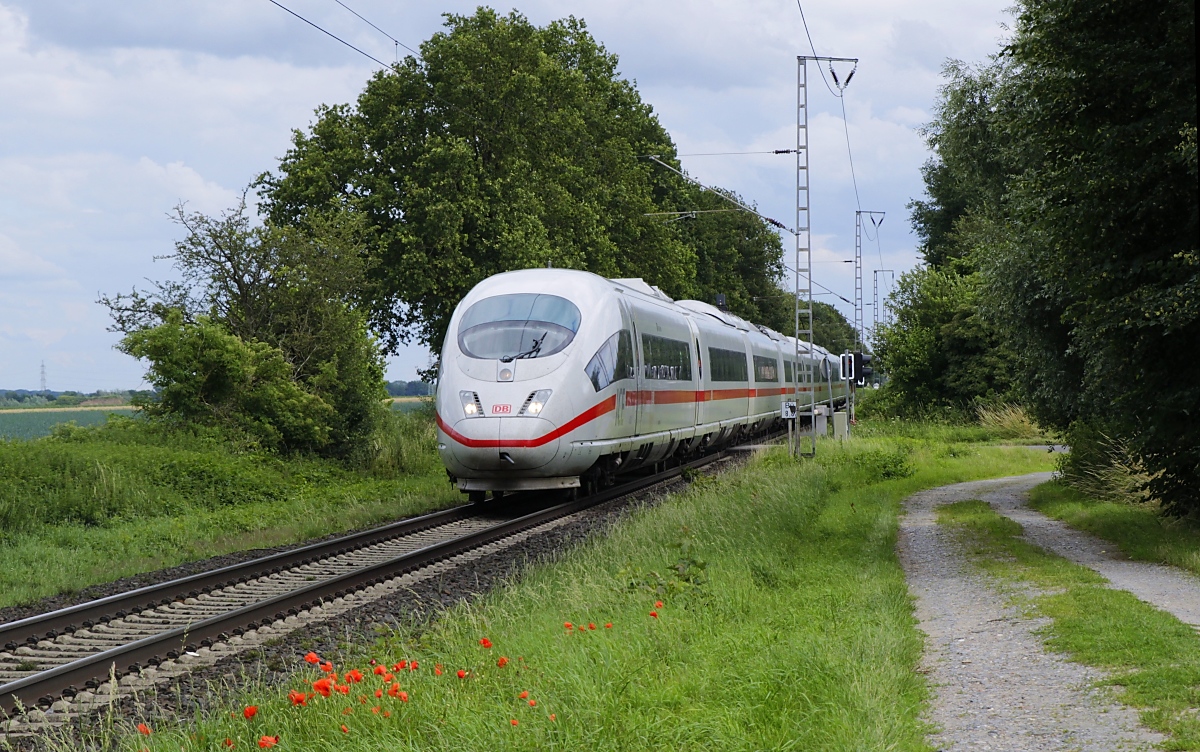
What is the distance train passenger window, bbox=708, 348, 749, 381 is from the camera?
28719mm

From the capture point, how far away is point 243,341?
81.5ft

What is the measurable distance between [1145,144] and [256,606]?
9.29m

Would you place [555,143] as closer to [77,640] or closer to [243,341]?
[243,341]

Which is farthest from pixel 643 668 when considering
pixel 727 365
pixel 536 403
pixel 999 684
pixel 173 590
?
pixel 727 365

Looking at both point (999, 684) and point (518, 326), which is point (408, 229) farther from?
point (999, 684)

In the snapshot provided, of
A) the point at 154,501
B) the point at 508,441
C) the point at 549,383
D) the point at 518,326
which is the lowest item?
the point at 154,501

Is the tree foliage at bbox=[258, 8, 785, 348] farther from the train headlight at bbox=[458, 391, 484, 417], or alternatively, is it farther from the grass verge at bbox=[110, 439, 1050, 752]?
the grass verge at bbox=[110, 439, 1050, 752]

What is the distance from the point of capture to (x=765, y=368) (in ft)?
126

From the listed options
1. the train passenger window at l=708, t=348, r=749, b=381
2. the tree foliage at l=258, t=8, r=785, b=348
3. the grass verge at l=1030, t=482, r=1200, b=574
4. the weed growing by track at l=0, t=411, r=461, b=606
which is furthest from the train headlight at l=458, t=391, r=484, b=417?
the tree foliage at l=258, t=8, r=785, b=348

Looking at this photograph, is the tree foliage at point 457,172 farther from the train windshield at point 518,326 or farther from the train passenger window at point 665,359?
the train windshield at point 518,326

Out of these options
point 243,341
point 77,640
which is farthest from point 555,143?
point 77,640

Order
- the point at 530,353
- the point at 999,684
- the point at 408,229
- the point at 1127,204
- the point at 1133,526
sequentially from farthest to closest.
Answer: the point at 408,229
the point at 530,353
the point at 1133,526
the point at 1127,204
the point at 999,684

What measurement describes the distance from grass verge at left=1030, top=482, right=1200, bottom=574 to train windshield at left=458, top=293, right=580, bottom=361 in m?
7.65

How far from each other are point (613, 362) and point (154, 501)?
7.25 metres
